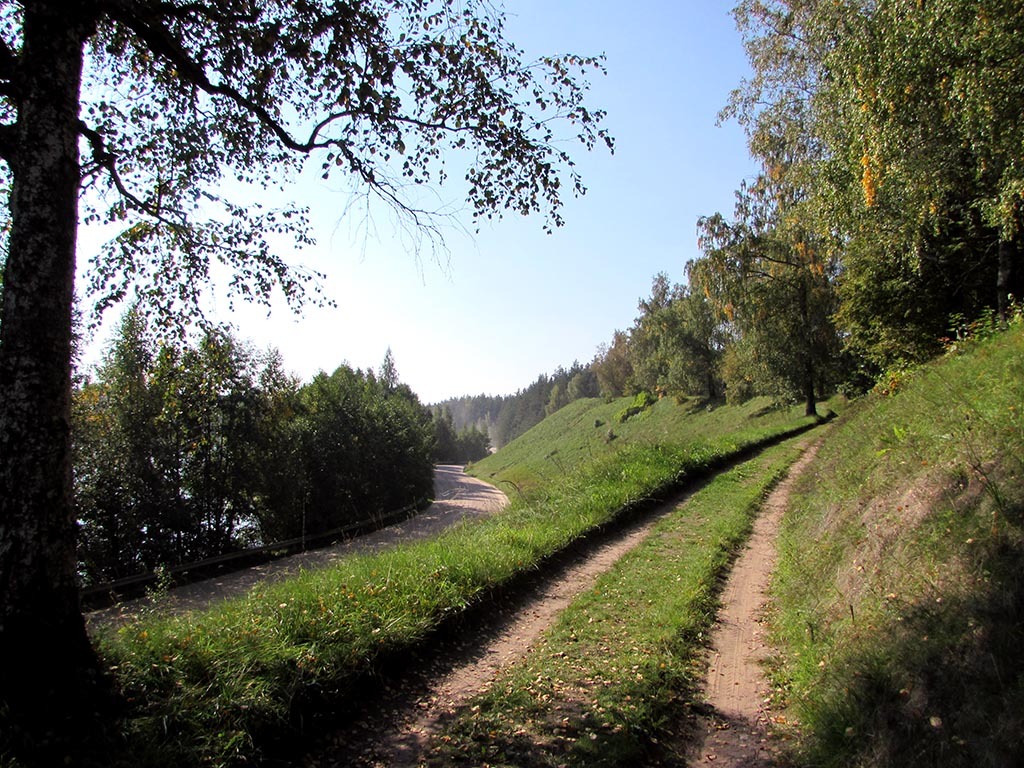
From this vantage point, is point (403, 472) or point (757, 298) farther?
point (403, 472)

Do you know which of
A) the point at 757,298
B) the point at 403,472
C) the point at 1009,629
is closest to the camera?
the point at 1009,629

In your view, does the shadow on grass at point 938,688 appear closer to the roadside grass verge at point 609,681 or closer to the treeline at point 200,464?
the roadside grass verge at point 609,681

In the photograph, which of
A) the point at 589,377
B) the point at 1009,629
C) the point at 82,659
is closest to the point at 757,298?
the point at 1009,629

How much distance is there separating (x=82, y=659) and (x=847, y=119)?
11.1 metres

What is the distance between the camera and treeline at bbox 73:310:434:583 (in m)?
17.0

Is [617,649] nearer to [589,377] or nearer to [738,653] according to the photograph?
[738,653]

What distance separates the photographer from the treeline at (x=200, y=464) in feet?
55.7

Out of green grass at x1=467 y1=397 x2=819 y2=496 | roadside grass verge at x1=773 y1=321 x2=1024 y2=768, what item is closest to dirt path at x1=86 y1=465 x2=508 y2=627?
green grass at x1=467 y1=397 x2=819 y2=496

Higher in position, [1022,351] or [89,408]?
[89,408]

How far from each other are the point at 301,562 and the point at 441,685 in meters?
14.0

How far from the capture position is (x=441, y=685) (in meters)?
4.87

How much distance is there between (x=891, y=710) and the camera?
326cm

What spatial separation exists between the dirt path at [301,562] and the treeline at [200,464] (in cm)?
163

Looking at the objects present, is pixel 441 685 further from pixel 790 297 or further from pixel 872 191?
pixel 790 297
